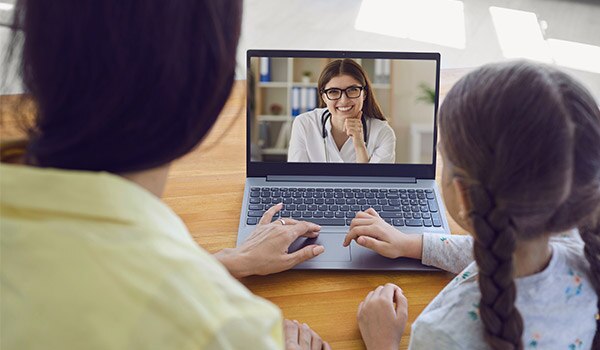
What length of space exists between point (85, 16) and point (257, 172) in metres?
0.82

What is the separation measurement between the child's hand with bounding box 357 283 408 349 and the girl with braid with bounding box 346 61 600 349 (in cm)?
10

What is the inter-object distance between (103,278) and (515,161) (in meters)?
0.43

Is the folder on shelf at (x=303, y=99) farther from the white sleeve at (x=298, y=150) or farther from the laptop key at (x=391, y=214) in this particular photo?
the laptop key at (x=391, y=214)

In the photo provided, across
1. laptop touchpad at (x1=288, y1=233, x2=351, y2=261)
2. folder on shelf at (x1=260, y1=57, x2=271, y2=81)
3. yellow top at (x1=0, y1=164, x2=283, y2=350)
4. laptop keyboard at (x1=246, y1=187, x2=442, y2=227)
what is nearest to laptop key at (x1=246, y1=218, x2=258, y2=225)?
laptop keyboard at (x1=246, y1=187, x2=442, y2=227)

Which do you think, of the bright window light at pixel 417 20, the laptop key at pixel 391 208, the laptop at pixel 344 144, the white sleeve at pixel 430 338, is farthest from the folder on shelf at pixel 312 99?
the bright window light at pixel 417 20

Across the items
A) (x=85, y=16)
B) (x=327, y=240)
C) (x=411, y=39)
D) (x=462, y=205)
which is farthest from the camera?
(x=411, y=39)

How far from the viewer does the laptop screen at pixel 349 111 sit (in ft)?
4.36

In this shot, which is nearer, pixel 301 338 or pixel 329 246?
pixel 301 338

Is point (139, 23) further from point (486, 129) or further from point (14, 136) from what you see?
point (486, 129)

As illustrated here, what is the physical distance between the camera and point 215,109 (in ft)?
2.21

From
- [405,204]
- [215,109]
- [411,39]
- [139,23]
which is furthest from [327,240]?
[411,39]

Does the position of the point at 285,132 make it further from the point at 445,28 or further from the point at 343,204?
the point at 445,28

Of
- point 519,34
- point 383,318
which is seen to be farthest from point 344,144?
point 519,34

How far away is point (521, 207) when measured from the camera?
76cm
